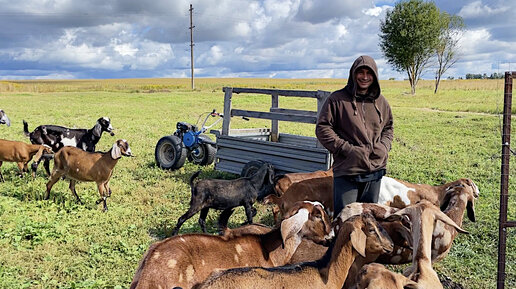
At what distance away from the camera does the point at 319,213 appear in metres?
4.83

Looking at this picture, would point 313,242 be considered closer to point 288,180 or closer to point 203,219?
point 288,180

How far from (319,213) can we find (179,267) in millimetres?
1613

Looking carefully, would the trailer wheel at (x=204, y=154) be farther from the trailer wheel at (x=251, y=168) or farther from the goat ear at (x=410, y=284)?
the goat ear at (x=410, y=284)

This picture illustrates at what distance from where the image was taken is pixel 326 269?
3.99 meters

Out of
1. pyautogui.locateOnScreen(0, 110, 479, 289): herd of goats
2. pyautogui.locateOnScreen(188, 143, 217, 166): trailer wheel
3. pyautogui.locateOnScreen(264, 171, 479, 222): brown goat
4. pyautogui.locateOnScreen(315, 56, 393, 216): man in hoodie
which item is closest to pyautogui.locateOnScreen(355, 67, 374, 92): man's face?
pyautogui.locateOnScreen(315, 56, 393, 216): man in hoodie

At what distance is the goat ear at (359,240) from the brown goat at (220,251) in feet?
2.68

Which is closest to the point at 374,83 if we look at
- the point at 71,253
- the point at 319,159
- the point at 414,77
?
the point at 319,159

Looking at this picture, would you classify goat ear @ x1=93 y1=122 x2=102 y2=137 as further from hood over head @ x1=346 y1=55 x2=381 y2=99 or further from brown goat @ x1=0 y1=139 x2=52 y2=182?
hood over head @ x1=346 y1=55 x2=381 y2=99

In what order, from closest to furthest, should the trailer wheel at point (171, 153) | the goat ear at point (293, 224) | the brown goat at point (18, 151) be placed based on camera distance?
the goat ear at point (293, 224) → the brown goat at point (18, 151) → the trailer wheel at point (171, 153)

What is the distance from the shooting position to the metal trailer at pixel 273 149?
335 inches

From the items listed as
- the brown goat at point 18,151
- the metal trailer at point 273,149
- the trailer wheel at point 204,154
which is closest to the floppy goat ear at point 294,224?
the metal trailer at point 273,149

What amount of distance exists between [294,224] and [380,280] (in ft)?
4.39

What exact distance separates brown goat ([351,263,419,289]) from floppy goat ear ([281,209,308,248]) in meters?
1.08

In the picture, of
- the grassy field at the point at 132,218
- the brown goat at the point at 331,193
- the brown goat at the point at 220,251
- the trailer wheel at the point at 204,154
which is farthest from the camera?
the trailer wheel at the point at 204,154
